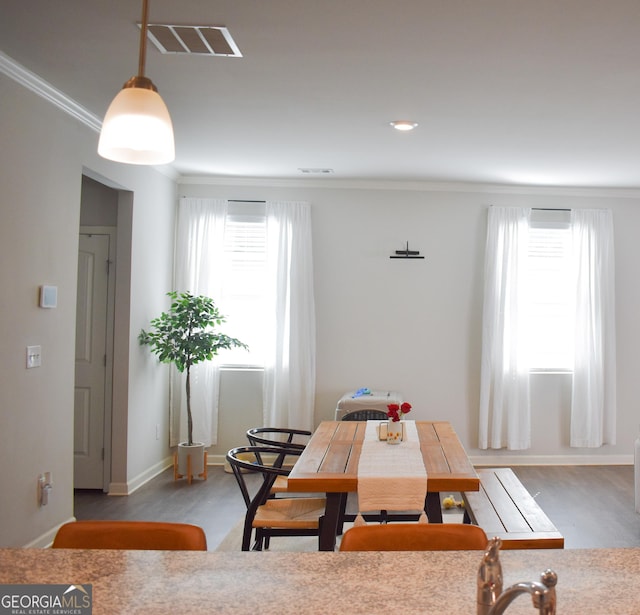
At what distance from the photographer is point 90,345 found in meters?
5.39

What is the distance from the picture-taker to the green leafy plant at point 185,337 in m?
5.60

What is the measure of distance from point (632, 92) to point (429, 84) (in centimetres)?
117

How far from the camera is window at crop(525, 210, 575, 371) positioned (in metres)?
6.53

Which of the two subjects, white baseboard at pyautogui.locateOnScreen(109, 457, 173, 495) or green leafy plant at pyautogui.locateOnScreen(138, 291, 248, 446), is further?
green leafy plant at pyautogui.locateOnScreen(138, 291, 248, 446)


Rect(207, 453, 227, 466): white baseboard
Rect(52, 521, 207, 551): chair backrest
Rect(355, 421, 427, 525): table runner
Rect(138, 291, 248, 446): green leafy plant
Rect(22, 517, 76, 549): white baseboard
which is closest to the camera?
Rect(52, 521, 207, 551): chair backrest

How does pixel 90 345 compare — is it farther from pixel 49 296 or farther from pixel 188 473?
pixel 49 296

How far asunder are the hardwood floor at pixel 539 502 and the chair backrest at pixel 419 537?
2599 millimetres

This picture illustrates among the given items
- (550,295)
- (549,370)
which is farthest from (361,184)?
(549,370)

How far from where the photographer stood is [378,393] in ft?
20.1

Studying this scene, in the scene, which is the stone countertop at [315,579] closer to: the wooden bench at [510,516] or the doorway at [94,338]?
the wooden bench at [510,516]

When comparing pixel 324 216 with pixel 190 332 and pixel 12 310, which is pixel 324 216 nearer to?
pixel 190 332

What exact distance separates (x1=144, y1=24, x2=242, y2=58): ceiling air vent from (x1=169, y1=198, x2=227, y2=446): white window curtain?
3210 millimetres

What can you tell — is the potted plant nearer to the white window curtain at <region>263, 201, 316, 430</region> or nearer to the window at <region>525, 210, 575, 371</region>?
the white window curtain at <region>263, 201, 316, 430</region>

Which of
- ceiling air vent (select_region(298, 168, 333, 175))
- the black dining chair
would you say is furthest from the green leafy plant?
the black dining chair
